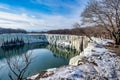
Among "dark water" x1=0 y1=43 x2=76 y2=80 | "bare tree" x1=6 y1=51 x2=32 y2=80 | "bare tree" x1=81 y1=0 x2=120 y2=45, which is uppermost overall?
"bare tree" x1=81 y1=0 x2=120 y2=45

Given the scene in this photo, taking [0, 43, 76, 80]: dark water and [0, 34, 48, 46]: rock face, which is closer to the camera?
[0, 43, 76, 80]: dark water

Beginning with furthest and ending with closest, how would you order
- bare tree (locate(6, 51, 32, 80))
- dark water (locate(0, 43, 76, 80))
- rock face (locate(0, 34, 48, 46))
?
1. rock face (locate(0, 34, 48, 46))
2. dark water (locate(0, 43, 76, 80))
3. bare tree (locate(6, 51, 32, 80))

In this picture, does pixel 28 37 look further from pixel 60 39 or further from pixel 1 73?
pixel 1 73

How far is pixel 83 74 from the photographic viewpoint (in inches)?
313

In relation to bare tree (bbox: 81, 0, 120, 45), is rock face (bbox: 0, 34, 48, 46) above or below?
below

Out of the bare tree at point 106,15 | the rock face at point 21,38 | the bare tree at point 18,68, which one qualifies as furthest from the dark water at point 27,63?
the rock face at point 21,38

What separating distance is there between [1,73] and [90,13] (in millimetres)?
15636

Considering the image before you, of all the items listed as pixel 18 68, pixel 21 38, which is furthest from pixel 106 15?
pixel 21 38

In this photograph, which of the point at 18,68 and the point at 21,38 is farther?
the point at 21,38

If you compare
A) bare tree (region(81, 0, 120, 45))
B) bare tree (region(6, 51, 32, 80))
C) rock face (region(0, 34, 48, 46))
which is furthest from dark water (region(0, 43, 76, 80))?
rock face (region(0, 34, 48, 46))

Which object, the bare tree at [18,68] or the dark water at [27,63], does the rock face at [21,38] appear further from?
the bare tree at [18,68]

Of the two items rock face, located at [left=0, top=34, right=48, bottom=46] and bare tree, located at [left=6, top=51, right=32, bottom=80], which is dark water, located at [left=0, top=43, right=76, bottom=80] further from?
rock face, located at [left=0, top=34, right=48, bottom=46]

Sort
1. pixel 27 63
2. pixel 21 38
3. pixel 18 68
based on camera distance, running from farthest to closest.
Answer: pixel 21 38, pixel 18 68, pixel 27 63

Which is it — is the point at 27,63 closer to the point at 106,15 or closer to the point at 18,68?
the point at 18,68
